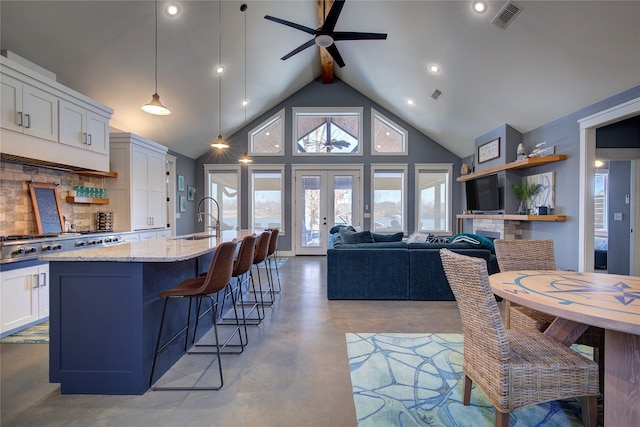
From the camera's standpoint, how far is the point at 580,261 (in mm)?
3816

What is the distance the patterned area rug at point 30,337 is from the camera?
253 centimetres

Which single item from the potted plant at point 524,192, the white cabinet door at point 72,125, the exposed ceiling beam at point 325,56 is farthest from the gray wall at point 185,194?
the potted plant at point 524,192

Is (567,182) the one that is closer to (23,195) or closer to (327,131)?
(327,131)

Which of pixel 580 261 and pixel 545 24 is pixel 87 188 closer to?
pixel 545 24

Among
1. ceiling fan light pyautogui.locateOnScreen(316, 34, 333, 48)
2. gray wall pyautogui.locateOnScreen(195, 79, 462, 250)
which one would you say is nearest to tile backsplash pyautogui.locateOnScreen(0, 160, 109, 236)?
gray wall pyautogui.locateOnScreen(195, 79, 462, 250)


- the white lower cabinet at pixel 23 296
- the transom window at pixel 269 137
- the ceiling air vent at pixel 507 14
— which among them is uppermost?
the ceiling air vent at pixel 507 14

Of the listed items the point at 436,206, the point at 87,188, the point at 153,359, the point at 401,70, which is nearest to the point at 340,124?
the point at 401,70

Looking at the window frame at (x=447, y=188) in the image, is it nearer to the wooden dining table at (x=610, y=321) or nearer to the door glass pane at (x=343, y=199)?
the door glass pane at (x=343, y=199)

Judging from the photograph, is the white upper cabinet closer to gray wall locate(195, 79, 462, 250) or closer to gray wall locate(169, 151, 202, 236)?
gray wall locate(169, 151, 202, 236)

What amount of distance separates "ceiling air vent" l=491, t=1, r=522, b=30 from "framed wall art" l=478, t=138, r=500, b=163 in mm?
2282

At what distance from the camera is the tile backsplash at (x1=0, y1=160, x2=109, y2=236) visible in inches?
115

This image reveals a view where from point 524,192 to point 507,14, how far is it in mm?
2749

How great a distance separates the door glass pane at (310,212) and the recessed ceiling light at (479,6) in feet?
15.4

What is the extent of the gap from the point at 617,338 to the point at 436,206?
21.5ft
